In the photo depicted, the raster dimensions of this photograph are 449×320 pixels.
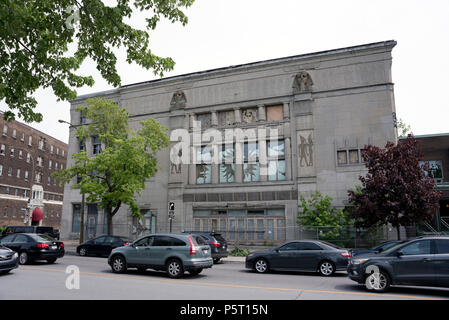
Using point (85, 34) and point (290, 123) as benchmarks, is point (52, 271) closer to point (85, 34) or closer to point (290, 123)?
point (85, 34)

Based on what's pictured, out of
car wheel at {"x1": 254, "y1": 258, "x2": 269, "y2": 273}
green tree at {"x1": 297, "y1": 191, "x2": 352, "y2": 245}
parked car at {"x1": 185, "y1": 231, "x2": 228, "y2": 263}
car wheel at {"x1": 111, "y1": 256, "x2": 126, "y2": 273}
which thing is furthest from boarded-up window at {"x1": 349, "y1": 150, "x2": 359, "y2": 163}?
car wheel at {"x1": 111, "y1": 256, "x2": 126, "y2": 273}

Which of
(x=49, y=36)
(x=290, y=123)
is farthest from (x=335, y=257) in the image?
(x=290, y=123)

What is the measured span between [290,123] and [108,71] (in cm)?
1770

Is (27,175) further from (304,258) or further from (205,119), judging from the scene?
(304,258)

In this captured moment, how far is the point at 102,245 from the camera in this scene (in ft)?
69.6

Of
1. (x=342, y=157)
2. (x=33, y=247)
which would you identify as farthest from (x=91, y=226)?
(x=342, y=157)

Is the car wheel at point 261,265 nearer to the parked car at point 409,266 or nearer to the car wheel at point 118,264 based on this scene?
the parked car at point 409,266

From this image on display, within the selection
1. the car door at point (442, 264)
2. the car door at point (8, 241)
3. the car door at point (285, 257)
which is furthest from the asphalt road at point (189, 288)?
the car door at point (8, 241)

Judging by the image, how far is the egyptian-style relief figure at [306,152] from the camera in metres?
25.8

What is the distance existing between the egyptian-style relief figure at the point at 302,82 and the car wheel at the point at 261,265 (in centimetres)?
1640

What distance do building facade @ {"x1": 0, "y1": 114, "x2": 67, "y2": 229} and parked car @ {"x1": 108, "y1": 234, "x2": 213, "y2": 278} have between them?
40964 mm

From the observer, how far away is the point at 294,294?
931 cm

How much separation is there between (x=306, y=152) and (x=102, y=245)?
1584cm
